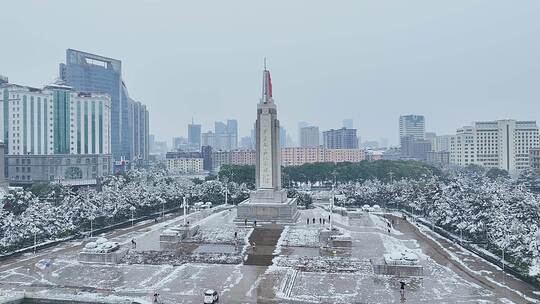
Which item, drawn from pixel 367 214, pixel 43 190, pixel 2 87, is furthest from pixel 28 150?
pixel 367 214

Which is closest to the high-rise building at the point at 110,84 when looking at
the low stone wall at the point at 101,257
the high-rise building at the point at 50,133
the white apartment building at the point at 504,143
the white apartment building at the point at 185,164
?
the white apartment building at the point at 185,164

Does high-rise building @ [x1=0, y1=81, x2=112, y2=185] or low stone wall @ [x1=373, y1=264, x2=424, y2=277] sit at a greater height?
high-rise building @ [x1=0, y1=81, x2=112, y2=185]

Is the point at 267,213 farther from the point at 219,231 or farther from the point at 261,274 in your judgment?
the point at 261,274

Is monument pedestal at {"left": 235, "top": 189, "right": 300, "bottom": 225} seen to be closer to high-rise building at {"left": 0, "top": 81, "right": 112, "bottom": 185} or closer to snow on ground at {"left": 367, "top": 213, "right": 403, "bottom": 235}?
snow on ground at {"left": 367, "top": 213, "right": 403, "bottom": 235}

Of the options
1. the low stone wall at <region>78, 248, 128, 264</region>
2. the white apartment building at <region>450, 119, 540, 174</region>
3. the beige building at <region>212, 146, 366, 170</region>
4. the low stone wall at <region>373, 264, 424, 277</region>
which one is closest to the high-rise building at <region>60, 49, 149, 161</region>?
the beige building at <region>212, 146, 366, 170</region>

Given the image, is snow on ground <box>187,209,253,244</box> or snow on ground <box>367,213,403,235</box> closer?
snow on ground <box>187,209,253,244</box>

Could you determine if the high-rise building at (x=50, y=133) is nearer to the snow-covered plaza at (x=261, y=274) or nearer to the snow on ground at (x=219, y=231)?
the snow on ground at (x=219, y=231)

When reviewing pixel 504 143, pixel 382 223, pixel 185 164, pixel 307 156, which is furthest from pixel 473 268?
pixel 185 164

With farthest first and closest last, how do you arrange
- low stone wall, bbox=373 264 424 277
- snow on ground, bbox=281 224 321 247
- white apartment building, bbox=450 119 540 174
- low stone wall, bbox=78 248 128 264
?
white apartment building, bbox=450 119 540 174 < snow on ground, bbox=281 224 321 247 < low stone wall, bbox=78 248 128 264 < low stone wall, bbox=373 264 424 277

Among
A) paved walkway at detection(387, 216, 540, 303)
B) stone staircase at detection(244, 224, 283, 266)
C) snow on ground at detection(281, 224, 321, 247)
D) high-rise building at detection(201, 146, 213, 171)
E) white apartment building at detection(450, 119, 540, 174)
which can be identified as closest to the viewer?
paved walkway at detection(387, 216, 540, 303)
